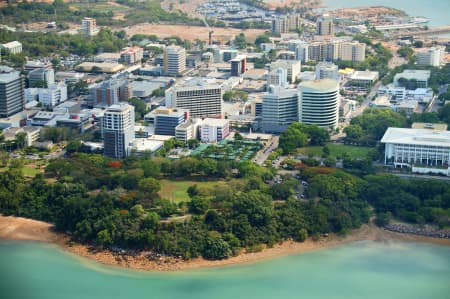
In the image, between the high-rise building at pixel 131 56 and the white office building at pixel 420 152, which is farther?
the high-rise building at pixel 131 56

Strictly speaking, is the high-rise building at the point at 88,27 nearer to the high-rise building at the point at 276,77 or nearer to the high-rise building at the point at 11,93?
the high-rise building at the point at 11,93

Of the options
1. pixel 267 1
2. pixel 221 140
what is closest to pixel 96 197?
pixel 221 140

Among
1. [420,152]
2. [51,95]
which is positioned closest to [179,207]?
[420,152]

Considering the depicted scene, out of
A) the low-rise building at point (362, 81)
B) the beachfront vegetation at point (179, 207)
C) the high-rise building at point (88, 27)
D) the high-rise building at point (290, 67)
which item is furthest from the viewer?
the high-rise building at point (88, 27)

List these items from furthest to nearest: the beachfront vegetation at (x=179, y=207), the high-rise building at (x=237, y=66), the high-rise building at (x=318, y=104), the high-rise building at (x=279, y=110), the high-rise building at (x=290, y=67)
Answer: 1. the high-rise building at (x=237, y=66)
2. the high-rise building at (x=290, y=67)
3. the high-rise building at (x=279, y=110)
4. the high-rise building at (x=318, y=104)
5. the beachfront vegetation at (x=179, y=207)

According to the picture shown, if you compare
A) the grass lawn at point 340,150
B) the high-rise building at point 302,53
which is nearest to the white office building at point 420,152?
the grass lawn at point 340,150

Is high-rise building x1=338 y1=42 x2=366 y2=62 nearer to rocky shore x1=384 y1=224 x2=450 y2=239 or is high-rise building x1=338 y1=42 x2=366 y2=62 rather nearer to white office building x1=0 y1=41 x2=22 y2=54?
white office building x1=0 y1=41 x2=22 y2=54

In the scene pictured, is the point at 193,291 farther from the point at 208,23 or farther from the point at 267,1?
the point at 267,1

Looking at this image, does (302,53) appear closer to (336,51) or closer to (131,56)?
(336,51)
